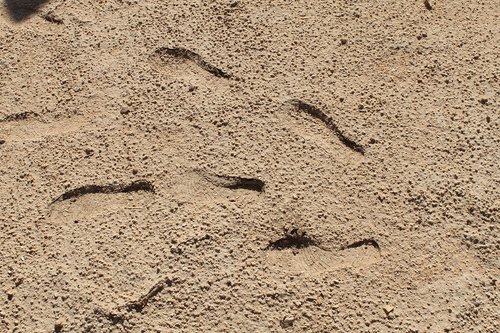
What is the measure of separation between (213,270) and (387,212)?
0.57m

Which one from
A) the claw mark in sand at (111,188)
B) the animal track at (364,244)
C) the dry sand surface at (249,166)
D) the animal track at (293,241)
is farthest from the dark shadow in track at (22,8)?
the animal track at (364,244)

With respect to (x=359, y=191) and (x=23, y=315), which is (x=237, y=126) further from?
(x=23, y=315)

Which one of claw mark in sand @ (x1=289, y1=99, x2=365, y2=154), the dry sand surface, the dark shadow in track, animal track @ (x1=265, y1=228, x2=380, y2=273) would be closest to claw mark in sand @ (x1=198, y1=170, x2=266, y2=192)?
the dry sand surface

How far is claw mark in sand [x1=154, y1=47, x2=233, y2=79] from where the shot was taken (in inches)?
86.2

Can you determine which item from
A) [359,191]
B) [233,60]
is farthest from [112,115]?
[359,191]

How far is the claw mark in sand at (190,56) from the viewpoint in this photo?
2.19 meters

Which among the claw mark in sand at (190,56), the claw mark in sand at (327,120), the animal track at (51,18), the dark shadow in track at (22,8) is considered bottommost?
the dark shadow in track at (22,8)

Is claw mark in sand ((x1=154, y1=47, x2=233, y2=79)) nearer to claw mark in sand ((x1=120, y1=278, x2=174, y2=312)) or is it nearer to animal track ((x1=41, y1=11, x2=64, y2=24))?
animal track ((x1=41, y1=11, x2=64, y2=24))

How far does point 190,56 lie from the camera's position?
223 centimetres

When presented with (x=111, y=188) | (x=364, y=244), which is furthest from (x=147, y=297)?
(x=364, y=244)

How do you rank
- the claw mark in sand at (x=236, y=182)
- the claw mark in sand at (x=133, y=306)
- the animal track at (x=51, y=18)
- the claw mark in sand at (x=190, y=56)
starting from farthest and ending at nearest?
Result: the animal track at (x=51, y=18), the claw mark in sand at (x=190, y=56), the claw mark in sand at (x=236, y=182), the claw mark in sand at (x=133, y=306)

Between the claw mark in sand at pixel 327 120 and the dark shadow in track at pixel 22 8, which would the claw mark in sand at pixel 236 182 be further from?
the dark shadow in track at pixel 22 8

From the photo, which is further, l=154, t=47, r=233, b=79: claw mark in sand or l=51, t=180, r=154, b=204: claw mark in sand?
l=154, t=47, r=233, b=79: claw mark in sand

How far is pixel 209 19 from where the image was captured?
230 centimetres
